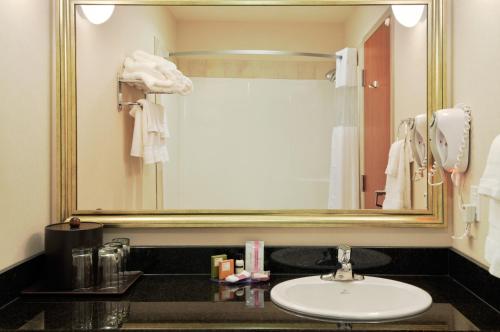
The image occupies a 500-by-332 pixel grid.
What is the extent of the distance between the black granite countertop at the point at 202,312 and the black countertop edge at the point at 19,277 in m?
0.03

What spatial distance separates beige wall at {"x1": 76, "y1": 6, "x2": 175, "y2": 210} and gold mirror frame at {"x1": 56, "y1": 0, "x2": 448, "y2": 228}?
29mm

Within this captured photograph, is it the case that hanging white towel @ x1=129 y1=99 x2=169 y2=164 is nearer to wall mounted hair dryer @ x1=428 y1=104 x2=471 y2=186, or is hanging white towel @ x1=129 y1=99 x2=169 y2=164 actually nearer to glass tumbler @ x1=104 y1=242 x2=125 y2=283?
glass tumbler @ x1=104 y1=242 x2=125 y2=283

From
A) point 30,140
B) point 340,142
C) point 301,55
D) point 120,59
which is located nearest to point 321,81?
point 301,55

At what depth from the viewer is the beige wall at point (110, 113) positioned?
5.70 ft

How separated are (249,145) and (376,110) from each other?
498mm

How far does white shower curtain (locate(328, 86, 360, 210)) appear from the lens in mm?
1737

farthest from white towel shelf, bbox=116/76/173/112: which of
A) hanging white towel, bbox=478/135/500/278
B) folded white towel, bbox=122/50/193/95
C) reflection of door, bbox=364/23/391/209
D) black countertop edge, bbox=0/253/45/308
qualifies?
hanging white towel, bbox=478/135/500/278

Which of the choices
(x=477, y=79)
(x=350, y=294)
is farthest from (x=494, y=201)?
(x=350, y=294)

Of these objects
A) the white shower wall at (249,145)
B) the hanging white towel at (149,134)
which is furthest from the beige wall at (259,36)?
the hanging white towel at (149,134)

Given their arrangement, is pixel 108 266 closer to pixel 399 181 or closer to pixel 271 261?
pixel 271 261

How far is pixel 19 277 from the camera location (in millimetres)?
1465

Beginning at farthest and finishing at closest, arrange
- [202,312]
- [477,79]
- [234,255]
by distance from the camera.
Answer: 1. [234,255]
2. [477,79]
3. [202,312]

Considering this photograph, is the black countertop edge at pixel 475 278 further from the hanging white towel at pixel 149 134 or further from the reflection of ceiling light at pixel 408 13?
the hanging white towel at pixel 149 134

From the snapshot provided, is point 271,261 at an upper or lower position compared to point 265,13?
lower
